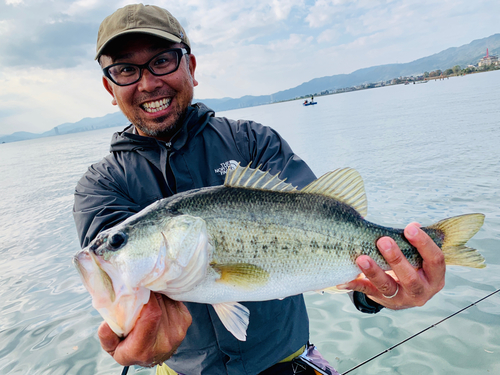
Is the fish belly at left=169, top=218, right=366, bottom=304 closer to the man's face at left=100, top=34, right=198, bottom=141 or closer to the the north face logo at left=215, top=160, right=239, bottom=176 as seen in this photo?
the the north face logo at left=215, top=160, right=239, bottom=176

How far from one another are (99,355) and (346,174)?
556 cm

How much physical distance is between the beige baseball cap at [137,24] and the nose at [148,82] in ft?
1.18

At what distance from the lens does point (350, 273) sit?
7.94 ft

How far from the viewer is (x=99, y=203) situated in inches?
104

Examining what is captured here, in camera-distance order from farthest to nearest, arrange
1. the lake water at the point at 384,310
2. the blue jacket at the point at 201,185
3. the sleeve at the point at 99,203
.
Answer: the lake water at the point at 384,310, the blue jacket at the point at 201,185, the sleeve at the point at 99,203

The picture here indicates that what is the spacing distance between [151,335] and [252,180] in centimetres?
124

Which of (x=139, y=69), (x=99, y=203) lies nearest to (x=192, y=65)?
(x=139, y=69)

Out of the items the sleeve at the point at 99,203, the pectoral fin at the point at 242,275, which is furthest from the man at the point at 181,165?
the pectoral fin at the point at 242,275

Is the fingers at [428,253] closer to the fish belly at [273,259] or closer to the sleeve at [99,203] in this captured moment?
the fish belly at [273,259]

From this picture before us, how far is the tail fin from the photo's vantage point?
2.40 m

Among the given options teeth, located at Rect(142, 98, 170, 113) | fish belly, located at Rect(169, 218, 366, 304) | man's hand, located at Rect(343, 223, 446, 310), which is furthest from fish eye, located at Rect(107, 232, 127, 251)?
man's hand, located at Rect(343, 223, 446, 310)

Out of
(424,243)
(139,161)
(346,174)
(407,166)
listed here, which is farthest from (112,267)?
(407,166)

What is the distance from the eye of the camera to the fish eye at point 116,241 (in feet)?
6.47

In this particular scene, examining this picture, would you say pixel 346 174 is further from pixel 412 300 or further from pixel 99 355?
pixel 99 355
